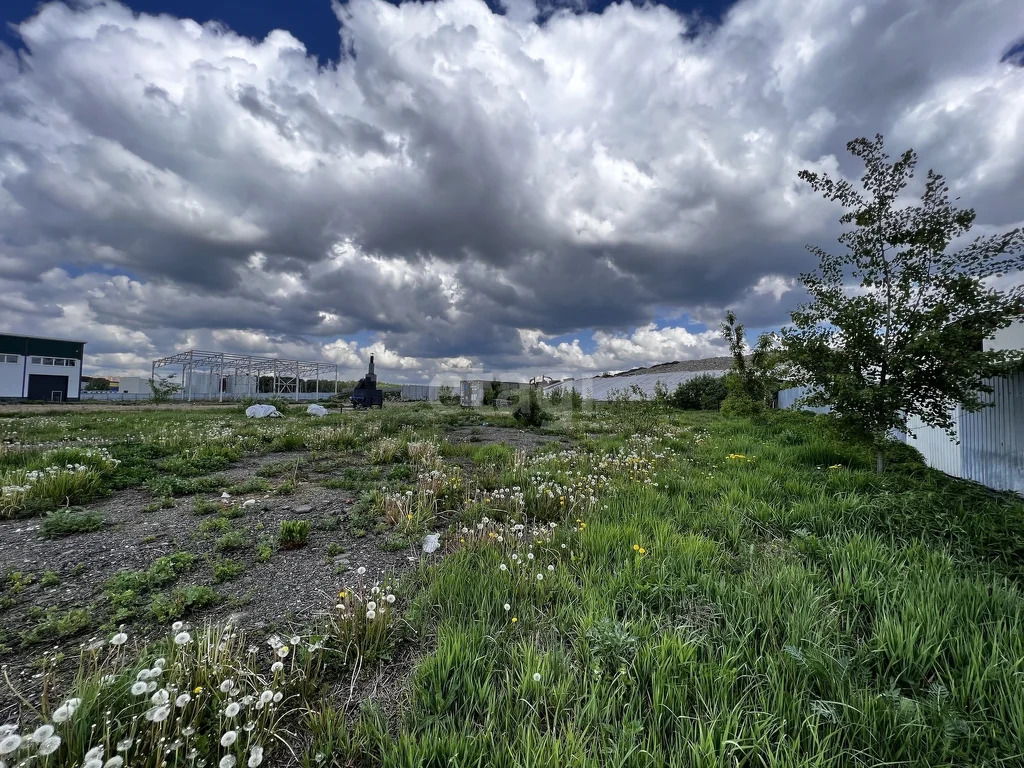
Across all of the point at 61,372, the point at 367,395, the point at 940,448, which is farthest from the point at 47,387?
the point at 940,448

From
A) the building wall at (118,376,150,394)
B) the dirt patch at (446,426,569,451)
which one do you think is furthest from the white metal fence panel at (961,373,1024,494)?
the building wall at (118,376,150,394)

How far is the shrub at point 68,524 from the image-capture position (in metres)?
3.77

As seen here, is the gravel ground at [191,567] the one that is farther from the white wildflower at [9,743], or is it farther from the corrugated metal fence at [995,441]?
the corrugated metal fence at [995,441]

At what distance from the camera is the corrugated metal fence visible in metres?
5.60

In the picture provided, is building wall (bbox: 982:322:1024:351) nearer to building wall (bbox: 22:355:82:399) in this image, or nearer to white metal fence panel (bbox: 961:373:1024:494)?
white metal fence panel (bbox: 961:373:1024:494)

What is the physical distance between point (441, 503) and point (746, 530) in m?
3.33

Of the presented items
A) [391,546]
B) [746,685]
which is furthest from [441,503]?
[746,685]

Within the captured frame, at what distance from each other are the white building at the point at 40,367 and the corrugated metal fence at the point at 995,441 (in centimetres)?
5514

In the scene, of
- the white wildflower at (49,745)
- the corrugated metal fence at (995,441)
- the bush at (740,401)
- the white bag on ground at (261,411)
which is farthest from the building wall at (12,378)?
the corrugated metal fence at (995,441)

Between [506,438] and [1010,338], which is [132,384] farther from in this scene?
[1010,338]

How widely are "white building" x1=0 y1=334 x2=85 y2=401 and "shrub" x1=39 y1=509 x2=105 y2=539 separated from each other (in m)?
47.3

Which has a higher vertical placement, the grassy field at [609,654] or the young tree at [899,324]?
the young tree at [899,324]

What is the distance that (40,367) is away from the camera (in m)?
36.0

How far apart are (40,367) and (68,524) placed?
165ft
